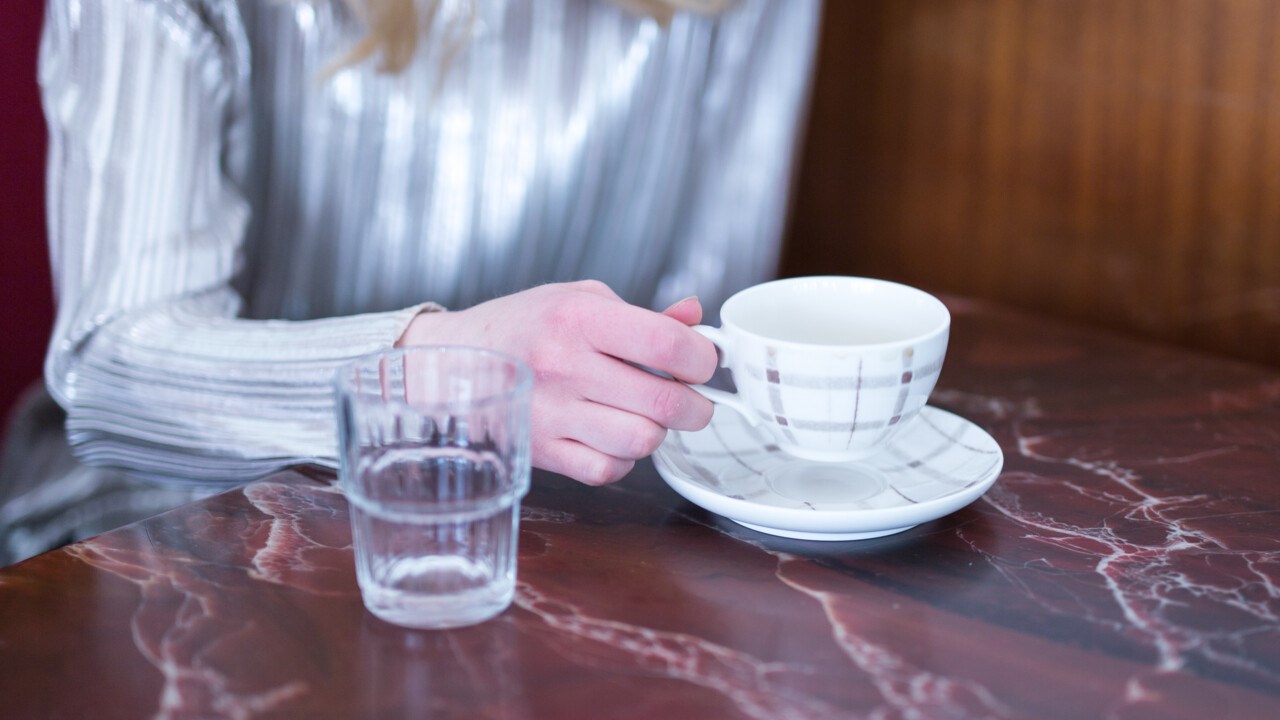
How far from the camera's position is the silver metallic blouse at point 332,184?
0.91 metres

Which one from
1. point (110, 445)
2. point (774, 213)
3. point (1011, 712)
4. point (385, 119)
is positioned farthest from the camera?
point (774, 213)

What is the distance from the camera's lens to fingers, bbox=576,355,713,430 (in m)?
0.71

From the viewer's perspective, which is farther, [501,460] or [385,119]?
[385,119]

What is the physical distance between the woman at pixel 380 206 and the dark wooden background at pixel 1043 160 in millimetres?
260

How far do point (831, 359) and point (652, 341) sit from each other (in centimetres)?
11

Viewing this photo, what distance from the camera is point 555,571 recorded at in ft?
2.20

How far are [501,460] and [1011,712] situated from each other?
283mm

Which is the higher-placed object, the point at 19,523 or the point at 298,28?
the point at 298,28

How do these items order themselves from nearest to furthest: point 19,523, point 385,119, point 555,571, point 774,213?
point 555,571
point 19,523
point 385,119
point 774,213

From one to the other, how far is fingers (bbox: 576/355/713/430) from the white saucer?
0.04m

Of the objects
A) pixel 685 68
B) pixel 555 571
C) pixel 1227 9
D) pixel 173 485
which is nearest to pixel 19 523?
pixel 173 485

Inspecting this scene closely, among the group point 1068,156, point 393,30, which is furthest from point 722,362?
point 1068,156

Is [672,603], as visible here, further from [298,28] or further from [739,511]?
[298,28]

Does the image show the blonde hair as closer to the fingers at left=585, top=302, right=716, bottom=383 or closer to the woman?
the woman
